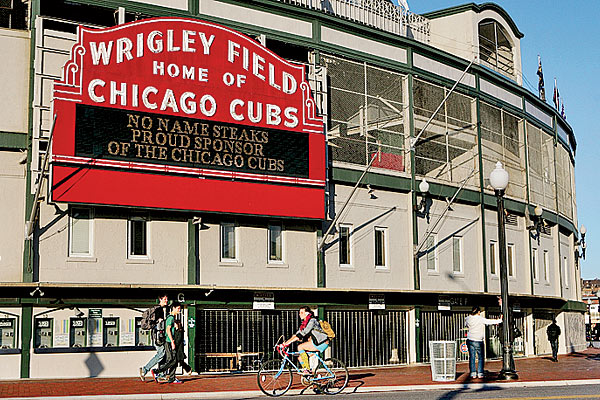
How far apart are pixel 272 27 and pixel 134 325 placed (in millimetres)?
11013

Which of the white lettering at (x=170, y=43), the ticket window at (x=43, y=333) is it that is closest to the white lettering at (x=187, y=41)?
the white lettering at (x=170, y=43)

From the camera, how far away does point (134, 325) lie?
2456 centimetres

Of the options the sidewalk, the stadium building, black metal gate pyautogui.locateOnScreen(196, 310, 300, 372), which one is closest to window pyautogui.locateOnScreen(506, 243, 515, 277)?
the stadium building

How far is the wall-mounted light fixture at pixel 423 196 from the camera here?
3172 cm

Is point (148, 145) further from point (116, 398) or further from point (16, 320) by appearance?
point (116, 398)

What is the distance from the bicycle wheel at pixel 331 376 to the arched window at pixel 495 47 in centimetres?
2336

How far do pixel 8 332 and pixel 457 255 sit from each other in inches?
730

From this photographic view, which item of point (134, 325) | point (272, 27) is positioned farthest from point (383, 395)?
point (272, 27)

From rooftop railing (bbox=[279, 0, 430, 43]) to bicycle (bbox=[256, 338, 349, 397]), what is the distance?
50.1 feet

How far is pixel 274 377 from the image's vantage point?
58.1 feet

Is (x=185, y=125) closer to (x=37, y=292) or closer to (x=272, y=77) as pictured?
(x=272, y=77)

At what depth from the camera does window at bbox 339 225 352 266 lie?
29609 millimetres

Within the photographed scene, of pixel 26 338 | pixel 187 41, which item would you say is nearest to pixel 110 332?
pixel 26 338

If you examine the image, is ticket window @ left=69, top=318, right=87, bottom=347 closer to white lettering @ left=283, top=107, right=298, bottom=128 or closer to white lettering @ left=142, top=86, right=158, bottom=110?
white lettering @ left=142, top=86, right=158, bottom=110
